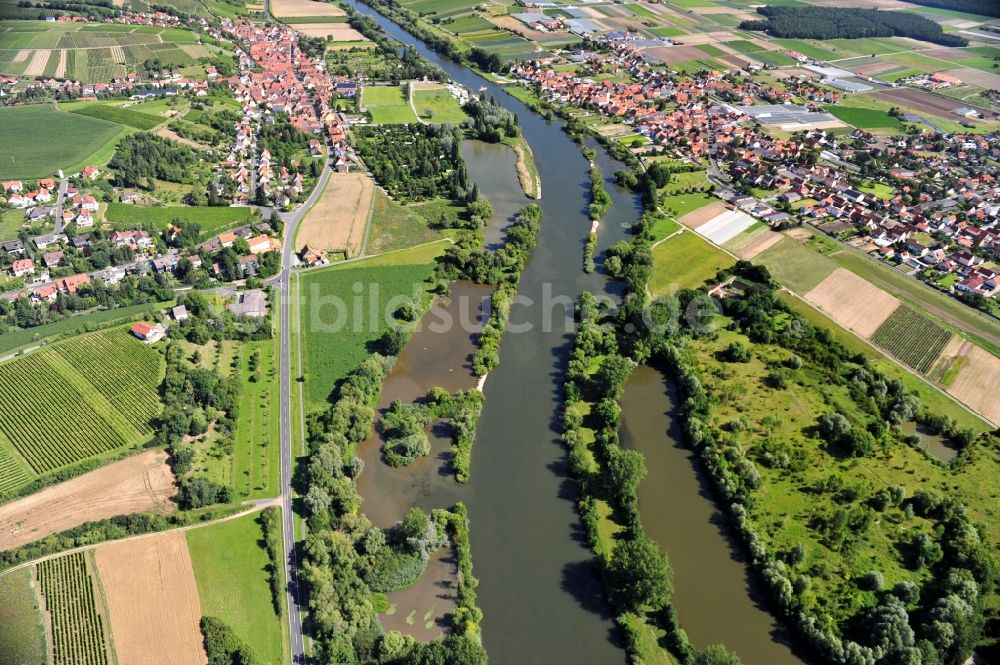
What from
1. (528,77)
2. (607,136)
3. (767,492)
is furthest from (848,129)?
(767,492)

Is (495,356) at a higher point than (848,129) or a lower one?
lower

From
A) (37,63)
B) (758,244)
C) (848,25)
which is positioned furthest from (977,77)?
(37,63)

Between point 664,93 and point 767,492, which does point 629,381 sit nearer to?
point 767,492

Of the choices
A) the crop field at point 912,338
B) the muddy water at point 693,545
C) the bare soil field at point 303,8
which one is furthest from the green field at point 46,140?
the crop field at point 912,338

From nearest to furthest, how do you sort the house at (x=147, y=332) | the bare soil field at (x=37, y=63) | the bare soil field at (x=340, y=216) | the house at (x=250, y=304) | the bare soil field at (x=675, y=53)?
the house at (x=147, y=332)
the house at (x=250, y=304)
the bare soil field at (x=340, y=216)
the bare soil field at (x=37, y=63)
the bare soil field at (x=675, y=53)

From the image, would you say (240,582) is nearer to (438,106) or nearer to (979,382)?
(979,382)

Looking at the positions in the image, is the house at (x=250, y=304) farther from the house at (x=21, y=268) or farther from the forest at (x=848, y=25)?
the forest at (x=848, y=25)

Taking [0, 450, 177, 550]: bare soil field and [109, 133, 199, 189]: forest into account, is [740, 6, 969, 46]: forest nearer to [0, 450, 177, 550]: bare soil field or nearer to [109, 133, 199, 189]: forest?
[109, 133, 199, 189]: forest
